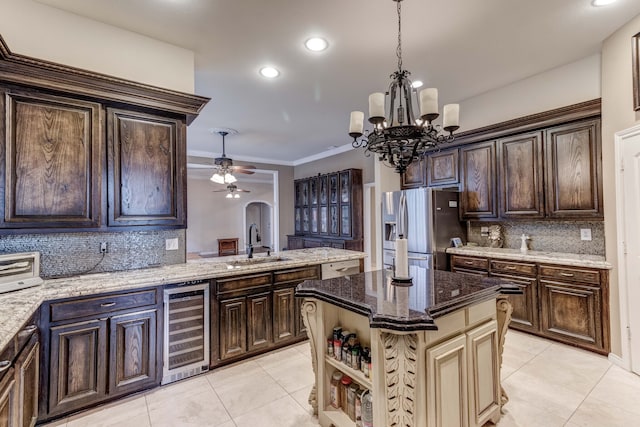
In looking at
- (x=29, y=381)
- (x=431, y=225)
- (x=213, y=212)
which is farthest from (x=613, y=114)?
(x=213, y=212)

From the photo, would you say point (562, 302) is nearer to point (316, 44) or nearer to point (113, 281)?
point (316, 44)

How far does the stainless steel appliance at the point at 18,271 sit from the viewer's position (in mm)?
1912

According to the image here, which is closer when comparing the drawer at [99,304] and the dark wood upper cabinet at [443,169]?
the drawer at [99,304]

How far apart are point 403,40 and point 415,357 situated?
2629 millimetres

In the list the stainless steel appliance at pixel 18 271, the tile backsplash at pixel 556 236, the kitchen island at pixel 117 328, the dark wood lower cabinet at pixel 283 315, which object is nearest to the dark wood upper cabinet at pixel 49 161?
the stainless steel appliance at pixel 18 271

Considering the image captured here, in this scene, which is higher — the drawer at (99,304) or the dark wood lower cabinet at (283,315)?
the drawer at (99,304)

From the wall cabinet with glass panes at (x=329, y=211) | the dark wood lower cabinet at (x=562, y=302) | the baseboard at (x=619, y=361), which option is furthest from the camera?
the wall cabinet with glass panes at (x=329, y=211)

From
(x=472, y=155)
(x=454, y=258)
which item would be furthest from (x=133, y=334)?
(x=472, y=155)

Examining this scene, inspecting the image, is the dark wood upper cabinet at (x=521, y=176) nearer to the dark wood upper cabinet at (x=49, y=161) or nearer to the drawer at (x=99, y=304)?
the drawer at (x=99, y=304)

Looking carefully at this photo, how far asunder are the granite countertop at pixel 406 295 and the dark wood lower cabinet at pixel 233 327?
3.45ft

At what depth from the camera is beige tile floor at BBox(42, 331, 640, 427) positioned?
1991 millimetres

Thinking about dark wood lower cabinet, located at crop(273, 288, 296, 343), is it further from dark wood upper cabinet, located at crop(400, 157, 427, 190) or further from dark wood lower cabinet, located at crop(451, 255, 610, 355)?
dark wood upper cabinet, located at crop(400, 157, 427, 190)

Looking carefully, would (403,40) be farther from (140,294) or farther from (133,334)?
(133,334)

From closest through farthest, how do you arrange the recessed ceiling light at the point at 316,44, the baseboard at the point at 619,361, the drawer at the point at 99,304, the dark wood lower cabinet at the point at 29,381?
the dark wood lower cabinet at the point at 29,381, the drawer at the point at 99,304, the baseboard at the point at 619,361, the recessed ceiling light at the point at 316,44
